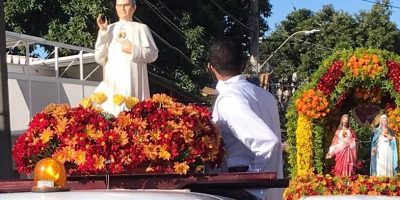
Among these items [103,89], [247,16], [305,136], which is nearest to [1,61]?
[103,89]

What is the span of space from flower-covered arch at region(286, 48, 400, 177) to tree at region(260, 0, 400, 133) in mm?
23958

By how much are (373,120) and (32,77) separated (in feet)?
21.1

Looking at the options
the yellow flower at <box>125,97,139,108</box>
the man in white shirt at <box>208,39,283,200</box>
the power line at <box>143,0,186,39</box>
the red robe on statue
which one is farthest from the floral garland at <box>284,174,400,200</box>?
the power line at <box>143,0,186,39</box>

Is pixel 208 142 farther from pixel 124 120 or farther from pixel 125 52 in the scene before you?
pixel 125 52

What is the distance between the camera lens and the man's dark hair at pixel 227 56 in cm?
443

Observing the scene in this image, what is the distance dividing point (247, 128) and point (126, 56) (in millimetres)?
2097

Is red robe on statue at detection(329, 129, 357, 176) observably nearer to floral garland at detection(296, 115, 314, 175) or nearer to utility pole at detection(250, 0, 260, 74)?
floral garland at detection(296, 115, 314, 175)

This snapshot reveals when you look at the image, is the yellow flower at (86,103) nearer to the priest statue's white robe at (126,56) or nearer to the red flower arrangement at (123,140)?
the red flower arrangement at (123,140)

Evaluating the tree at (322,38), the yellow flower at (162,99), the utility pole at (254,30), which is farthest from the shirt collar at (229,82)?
the tree at (322,38)

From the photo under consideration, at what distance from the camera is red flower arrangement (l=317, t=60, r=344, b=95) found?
1372 centimetres

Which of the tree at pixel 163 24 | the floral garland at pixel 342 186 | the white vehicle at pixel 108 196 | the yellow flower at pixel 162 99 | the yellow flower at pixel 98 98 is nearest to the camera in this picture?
the white vehicle at pixel 108 196

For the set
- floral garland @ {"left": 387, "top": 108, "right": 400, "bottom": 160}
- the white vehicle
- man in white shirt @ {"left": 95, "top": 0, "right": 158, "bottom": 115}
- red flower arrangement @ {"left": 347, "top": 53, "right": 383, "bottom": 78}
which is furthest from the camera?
floral garland @ {"left": 387, "top": 108, "right": 400, "bottom": 160}

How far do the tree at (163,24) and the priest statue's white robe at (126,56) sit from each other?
1196 centimetres

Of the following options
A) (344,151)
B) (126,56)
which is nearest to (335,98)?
(344,151)
